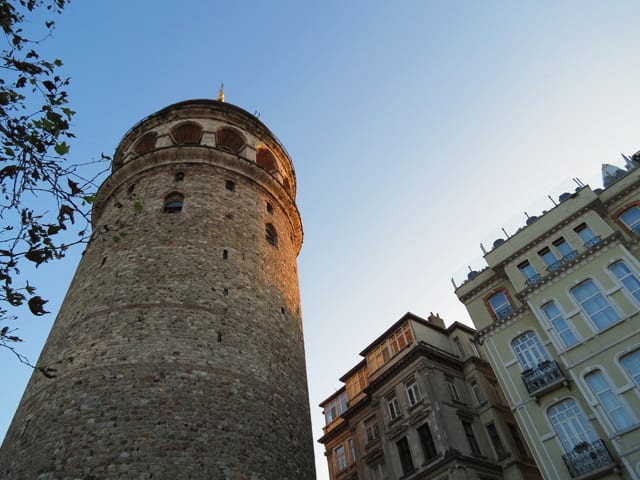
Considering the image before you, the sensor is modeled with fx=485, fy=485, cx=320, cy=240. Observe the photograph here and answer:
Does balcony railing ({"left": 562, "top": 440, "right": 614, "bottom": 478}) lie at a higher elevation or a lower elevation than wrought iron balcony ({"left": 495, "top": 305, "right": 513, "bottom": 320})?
lower

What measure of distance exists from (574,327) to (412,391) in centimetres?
770

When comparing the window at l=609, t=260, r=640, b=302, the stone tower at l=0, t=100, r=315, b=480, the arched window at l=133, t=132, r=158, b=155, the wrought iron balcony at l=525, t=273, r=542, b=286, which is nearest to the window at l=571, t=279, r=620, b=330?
the window at l=609, t=260, r=640, b=302

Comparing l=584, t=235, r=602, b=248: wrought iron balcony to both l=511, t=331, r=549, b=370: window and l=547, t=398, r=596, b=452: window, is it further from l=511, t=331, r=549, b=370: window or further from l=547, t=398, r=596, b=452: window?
l=547, t=398, r=596, b=452: window

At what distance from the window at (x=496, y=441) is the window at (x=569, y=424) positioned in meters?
4.41

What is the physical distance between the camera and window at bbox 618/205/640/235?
1686 centimetres

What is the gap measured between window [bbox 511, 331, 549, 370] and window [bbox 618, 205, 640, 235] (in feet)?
16.4

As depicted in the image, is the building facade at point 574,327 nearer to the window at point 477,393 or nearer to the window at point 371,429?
the window at point 477,393

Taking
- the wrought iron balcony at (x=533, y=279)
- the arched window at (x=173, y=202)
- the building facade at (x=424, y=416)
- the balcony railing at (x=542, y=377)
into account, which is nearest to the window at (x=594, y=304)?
the wrought iron balcony at (x=533, y=279)

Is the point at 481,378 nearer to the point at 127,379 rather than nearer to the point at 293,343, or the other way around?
the point at 293,343

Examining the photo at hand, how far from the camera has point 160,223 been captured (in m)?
17.5

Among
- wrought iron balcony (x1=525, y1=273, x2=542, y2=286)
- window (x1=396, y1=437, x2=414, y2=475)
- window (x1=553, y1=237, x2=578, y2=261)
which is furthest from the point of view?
window (x1=396, y1=437, x2=414, y2=475)

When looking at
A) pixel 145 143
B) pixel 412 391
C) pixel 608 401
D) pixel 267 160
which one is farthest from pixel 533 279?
pixel 145 143

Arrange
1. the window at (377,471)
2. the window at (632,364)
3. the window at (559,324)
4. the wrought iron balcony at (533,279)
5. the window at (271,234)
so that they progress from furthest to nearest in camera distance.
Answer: the window at (377,471)
the window at (271,234)
the wrought iron balcony at (533,279)
the window at (559,324)
the window at (632,364)

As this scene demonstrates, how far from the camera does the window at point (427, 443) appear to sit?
1889 centimetres
